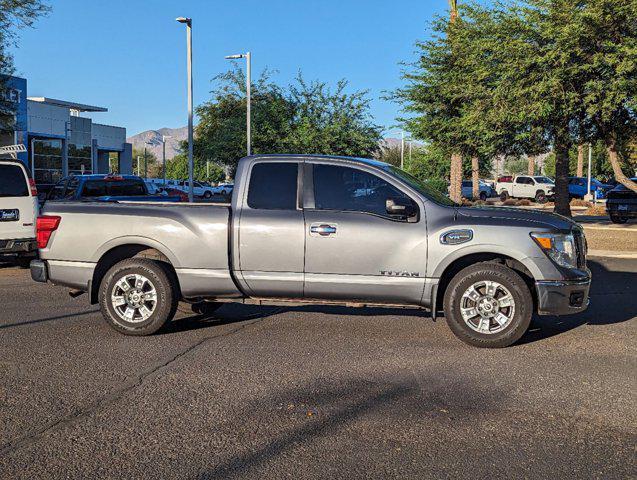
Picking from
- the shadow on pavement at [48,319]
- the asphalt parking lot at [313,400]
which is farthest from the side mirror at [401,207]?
the shadow on pavement at [48,319]

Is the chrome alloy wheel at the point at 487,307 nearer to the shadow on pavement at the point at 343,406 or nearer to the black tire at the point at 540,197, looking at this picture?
the shadow on pavement at the point at 343,406

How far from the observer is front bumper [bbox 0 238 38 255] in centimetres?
1148

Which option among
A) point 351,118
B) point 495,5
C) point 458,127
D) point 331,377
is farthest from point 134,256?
point 351,118

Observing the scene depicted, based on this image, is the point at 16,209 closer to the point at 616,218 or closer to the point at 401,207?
the point at 401,207

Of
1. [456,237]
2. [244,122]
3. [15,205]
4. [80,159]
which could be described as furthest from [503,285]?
[80,159]

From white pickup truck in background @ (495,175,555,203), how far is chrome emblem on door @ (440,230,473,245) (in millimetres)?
41815

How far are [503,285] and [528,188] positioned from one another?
1770 inches

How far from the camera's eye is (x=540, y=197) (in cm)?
4816

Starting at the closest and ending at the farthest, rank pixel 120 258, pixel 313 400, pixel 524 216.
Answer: pixel 313 400 → pixel 524 216 → pixel 120 258

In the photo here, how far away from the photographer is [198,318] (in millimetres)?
8242

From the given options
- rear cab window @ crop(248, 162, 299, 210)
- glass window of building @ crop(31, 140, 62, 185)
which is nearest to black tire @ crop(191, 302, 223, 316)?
rear cab window @ crop(248, 162, 299, 210)

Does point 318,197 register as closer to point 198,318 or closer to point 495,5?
point 198,318

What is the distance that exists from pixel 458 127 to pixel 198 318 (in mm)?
17903

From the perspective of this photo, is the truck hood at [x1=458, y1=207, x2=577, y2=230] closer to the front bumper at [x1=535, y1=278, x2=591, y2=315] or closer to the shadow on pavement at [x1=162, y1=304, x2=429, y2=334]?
the front bumper at [x1=535, y1=278, x2=591, y2=315]
